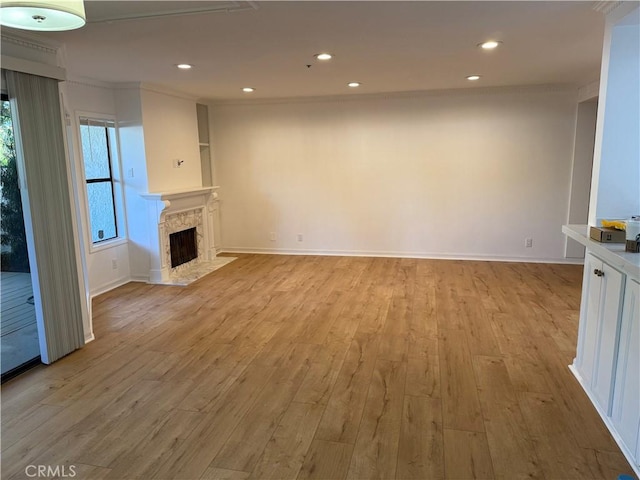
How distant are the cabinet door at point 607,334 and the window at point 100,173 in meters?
4.82

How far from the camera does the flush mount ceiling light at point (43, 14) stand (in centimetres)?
156

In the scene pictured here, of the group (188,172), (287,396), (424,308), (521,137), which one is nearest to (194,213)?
(188,172)

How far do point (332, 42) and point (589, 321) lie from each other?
8.74 feet

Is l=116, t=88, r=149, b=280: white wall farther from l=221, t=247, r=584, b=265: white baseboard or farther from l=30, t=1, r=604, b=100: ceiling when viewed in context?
l=221, t=247, r=584, b=265: white baseboard

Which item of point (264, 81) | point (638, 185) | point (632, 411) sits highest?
point (264, 81)

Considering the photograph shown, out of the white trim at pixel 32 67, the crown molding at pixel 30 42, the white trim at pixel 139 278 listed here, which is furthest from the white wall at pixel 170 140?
the white trim at pixel 32 67

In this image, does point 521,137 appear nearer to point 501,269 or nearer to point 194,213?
point 501,269

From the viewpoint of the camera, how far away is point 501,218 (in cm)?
605

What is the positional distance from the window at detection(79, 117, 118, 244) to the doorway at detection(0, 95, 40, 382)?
1.80 meters

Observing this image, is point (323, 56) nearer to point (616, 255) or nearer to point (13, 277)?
point (616, 255)

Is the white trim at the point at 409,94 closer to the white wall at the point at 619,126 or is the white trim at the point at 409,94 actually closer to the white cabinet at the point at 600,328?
the white wall at the point at 619,126

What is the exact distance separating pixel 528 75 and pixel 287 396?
176 inches

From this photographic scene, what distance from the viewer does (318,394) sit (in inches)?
105

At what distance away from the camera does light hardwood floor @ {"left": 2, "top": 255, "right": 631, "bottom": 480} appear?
2082 mm
